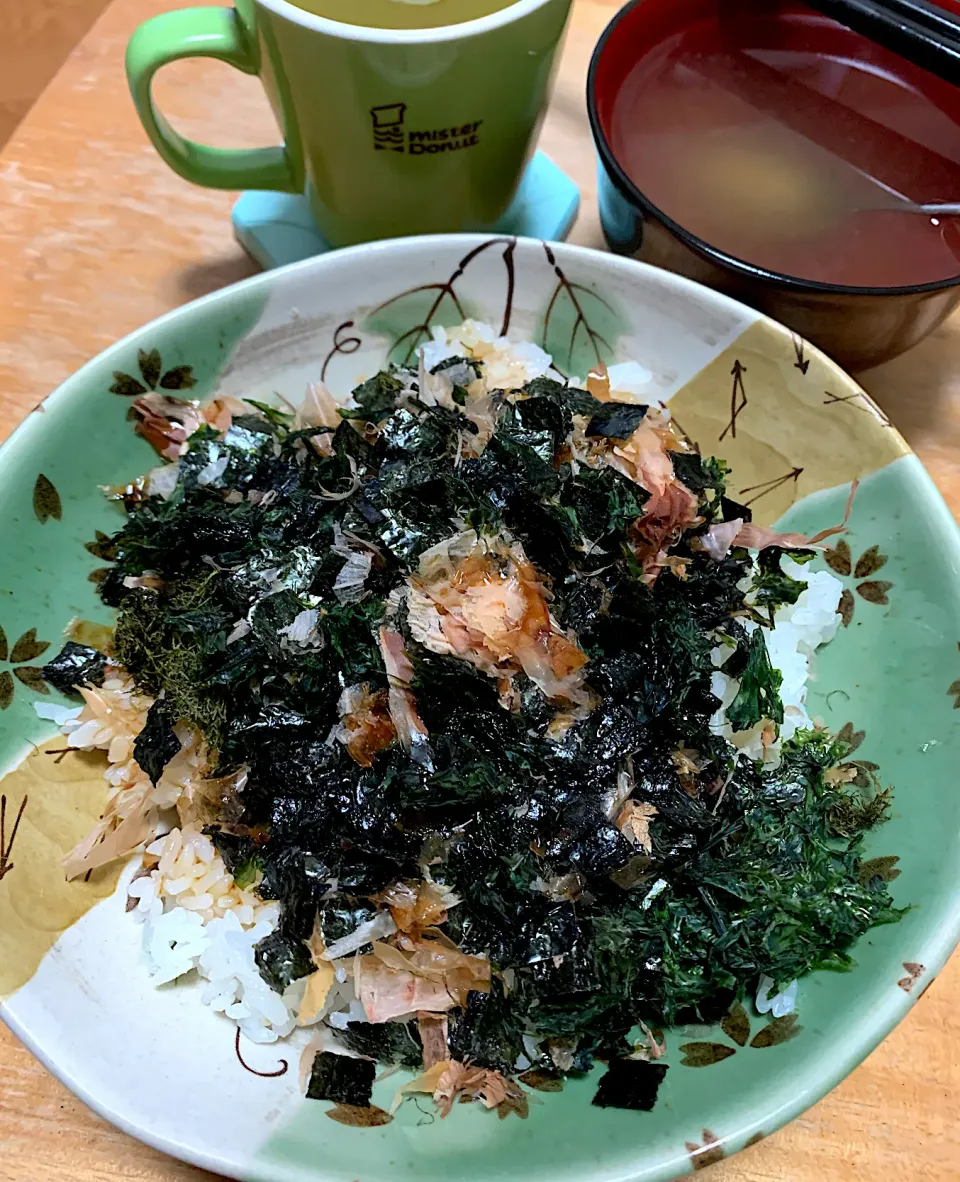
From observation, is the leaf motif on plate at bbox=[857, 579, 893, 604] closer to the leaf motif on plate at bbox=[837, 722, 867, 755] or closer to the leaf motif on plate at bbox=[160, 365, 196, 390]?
the leaf motif on plate at bbox=[837, 722, 867, 755]

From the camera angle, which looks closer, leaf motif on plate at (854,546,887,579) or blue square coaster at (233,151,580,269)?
leaf motif on plate at (854,546,887,579)

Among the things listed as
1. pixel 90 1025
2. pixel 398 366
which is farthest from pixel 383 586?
pixel 90 1025

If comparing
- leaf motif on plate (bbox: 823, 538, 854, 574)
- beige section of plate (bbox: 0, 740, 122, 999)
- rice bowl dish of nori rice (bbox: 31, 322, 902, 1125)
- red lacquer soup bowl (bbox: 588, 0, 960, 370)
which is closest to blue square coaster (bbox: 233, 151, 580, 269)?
red lacquer soup bowl (bbox: 588, 0, 960, 370)

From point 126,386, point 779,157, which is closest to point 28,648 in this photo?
point 126,386

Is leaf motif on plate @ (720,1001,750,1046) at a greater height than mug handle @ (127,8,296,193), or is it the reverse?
mug handle @ (127,8,296,193)

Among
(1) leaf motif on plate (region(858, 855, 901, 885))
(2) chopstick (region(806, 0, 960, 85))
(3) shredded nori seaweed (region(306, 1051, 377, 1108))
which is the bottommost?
(3) shredded nori seaweed (region(306, 1051, 377, 1108))

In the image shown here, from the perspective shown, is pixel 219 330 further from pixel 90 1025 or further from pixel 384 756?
pixel 90 1025

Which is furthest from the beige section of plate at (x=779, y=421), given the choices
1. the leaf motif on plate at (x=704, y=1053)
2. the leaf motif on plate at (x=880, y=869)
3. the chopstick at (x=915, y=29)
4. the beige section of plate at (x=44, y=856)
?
the beige section of plate at (x=44, y=856)

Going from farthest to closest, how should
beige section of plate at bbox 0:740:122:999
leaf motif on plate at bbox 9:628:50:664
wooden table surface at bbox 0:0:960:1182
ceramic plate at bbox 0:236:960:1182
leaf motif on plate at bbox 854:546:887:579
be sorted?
leaf motif on plate at bbox 854:546:887:579
leaf motif on plate at bbox 9:628:50:664
wooden table surface at bbox 0:0:960:1182
beige section of plate at bbox 0:740:122:999
ceramic plate at bbox 0:236:960:1182
